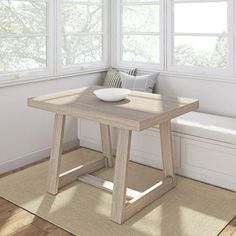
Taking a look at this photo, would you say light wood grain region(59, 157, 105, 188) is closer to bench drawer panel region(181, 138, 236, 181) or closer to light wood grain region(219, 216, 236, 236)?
bench drawer panel region(181, 138, 236, 181)

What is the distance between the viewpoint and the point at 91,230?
2541 millimetres

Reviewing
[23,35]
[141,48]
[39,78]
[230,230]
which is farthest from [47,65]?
[230,230]

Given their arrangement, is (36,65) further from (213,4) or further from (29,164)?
(213,4)

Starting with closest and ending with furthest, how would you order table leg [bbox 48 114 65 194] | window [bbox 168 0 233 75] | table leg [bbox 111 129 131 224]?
table leg [bbox 111 129 131 224] < table leg [bbox 48 114 65 194] < window [bbox 168 0 233 75]

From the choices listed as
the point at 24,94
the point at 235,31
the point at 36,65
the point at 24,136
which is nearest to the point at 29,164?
the point at 24,136

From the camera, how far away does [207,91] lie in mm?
3799

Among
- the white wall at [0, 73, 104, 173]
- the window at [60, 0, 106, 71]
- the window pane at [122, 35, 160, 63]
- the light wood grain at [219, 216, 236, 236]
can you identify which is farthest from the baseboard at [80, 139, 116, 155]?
the light wood grain at [219, 216, 236, 236]

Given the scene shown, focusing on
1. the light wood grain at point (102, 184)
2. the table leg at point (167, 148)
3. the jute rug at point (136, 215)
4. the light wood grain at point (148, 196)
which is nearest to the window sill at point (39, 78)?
the jute rug at point (136, 215)

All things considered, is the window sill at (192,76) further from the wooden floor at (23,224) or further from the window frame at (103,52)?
the wooden floor at (23,224)

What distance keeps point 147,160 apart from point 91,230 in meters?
1.22

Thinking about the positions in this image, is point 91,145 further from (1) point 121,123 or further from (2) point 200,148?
(1) point 121,123

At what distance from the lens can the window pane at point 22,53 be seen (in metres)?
3.41

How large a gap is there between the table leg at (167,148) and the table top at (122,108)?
9.2 inches

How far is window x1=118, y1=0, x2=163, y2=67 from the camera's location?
4074 mm
